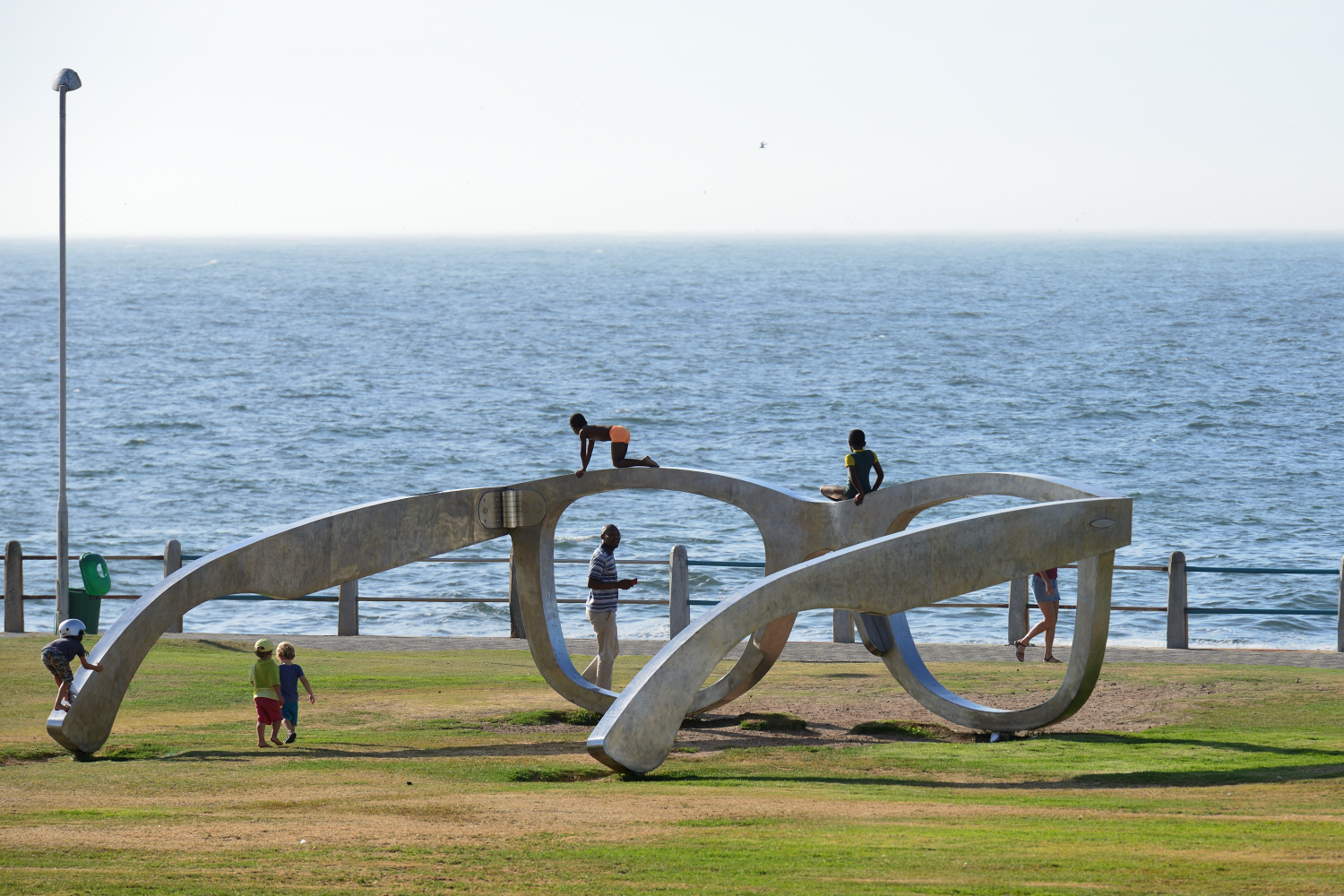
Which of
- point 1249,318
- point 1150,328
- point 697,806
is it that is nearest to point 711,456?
point 697,806

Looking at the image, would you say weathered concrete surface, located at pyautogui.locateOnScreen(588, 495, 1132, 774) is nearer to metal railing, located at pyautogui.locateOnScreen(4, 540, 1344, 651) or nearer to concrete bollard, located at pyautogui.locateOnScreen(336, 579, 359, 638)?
metal railing, located at pyautogui.locateOnScreen(4, 540, 1344, 651)

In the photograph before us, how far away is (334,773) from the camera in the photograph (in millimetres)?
11344

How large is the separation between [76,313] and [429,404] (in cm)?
6363

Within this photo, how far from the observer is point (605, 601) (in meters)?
14.5

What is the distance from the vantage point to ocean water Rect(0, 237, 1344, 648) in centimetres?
3481

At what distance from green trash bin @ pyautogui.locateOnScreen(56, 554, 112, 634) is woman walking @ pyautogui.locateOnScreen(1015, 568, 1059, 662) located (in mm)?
11968

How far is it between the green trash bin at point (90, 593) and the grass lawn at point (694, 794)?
4.53m

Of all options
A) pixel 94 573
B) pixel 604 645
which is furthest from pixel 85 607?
pixel 604 645

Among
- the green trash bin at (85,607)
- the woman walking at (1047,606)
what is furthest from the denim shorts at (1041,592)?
the green trash bin at (85,607)

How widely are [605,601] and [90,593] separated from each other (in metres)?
9.63

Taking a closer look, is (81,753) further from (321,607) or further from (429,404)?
(429,404)

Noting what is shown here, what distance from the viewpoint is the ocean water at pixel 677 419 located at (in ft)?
114

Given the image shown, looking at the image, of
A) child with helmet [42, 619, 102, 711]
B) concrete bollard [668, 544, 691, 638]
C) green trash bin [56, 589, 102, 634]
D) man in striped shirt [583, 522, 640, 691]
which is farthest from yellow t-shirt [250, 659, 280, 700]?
green trash bin [56, 589, 102, 634]

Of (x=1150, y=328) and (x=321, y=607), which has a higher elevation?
(x=1150, y=328)
